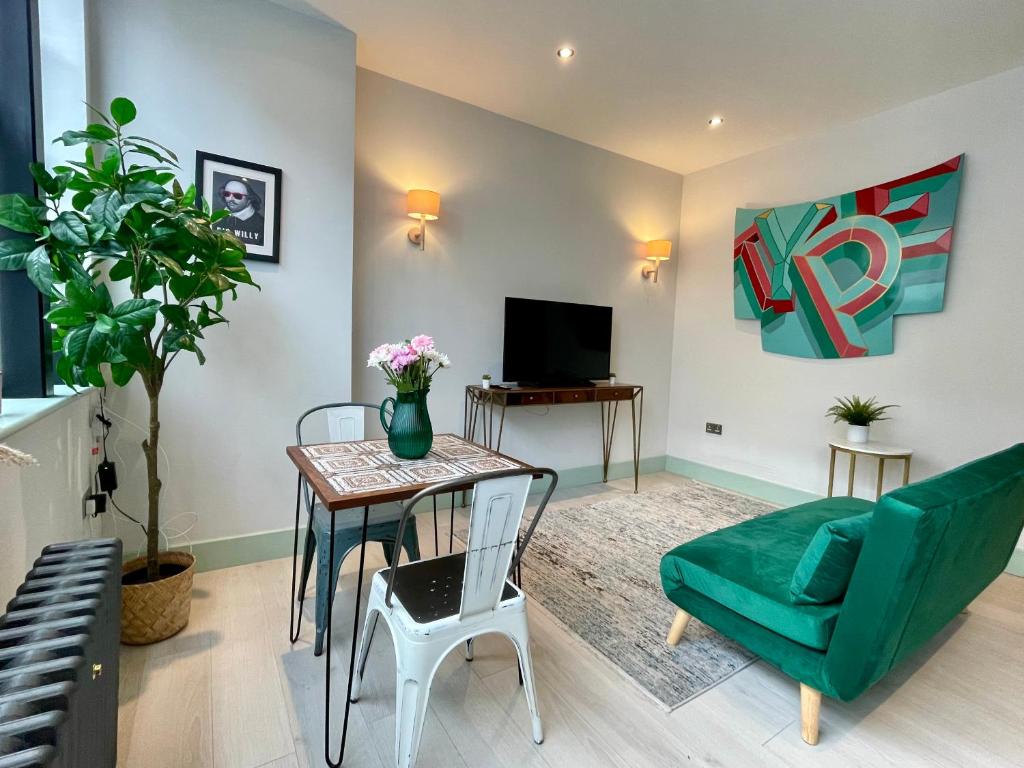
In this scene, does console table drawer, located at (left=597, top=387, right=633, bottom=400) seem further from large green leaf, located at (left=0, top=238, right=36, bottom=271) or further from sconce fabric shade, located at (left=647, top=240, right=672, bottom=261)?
large green leaf, located at (left=0, top=238, right=36, bottom=271)

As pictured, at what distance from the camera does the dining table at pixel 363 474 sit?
4.36ft

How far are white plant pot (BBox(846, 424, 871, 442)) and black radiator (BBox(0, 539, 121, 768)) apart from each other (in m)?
3.76

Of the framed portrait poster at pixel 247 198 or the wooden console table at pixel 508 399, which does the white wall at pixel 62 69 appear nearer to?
the framed portrait poster at pixel 247 198

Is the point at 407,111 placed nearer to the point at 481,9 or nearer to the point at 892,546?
the point at 481,9

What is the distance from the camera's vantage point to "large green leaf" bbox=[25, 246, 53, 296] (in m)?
1.36

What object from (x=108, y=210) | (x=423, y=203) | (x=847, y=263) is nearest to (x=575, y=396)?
(x=423, y=203)

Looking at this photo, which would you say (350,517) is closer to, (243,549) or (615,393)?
(243,549)

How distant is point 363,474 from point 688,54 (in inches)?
110

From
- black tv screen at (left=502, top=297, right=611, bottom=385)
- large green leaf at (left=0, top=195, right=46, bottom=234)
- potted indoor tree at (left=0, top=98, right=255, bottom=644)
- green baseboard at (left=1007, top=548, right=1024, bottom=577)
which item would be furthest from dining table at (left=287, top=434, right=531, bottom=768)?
green baseboard at (left=1007, top=548, right=1024, bottom=577)

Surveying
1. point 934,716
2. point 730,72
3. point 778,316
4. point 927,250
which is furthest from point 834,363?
point 934,716

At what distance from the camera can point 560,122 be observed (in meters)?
3.48

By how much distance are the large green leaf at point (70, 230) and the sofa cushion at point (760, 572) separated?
2.29m

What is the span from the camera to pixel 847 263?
3326mm

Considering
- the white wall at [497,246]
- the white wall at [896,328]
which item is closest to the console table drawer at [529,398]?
the white wall at [497,246]
